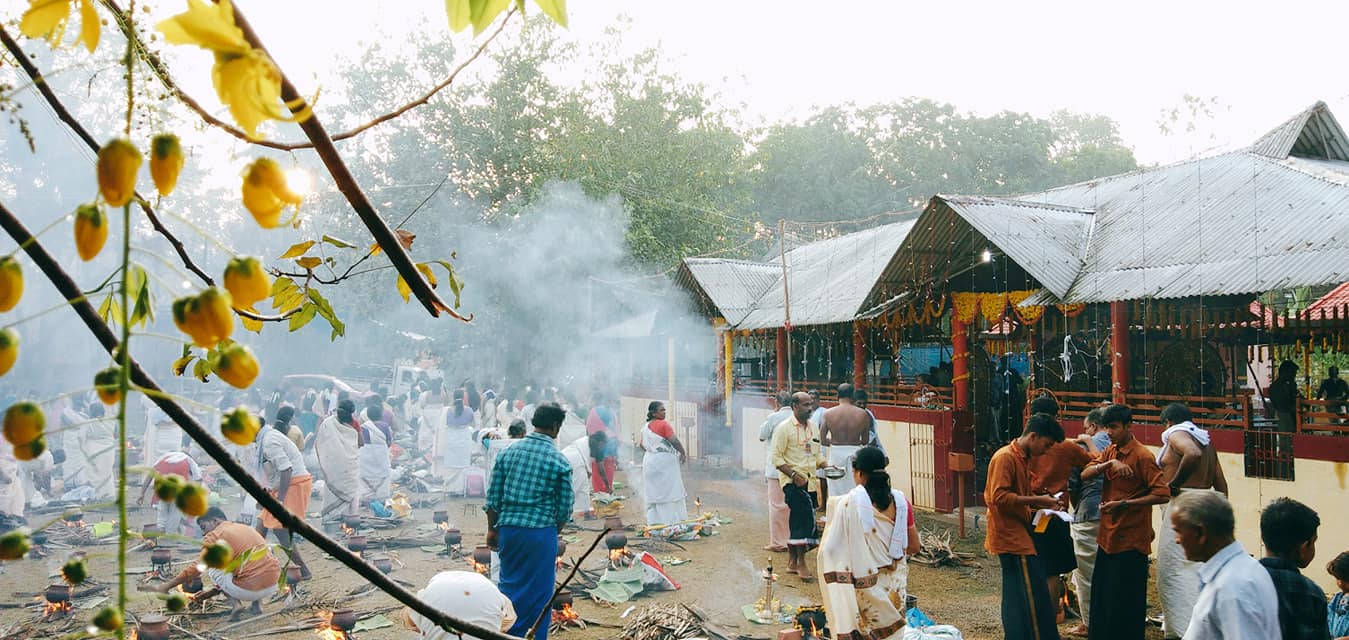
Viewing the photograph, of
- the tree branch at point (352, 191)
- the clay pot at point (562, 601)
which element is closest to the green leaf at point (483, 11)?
the tree branch at point (352, 191)

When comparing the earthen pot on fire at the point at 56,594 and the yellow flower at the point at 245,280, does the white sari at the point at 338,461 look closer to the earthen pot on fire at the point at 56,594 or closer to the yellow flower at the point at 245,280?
the earthen pot on fire at the point at 56,594

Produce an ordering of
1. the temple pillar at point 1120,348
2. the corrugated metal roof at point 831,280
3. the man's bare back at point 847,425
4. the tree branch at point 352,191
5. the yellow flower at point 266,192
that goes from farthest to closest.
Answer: the corrugated metal roof at point 831,280 < the man's bare back at point 847,425 < the temple pillar at point 1120,348 < the tree branch at point 352,191 < the yellow flower at point 266,192

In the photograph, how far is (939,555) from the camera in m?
9.16

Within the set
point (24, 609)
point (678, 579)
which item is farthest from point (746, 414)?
point (24, 609)

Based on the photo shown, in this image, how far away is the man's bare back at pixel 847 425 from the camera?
9516 millimetres

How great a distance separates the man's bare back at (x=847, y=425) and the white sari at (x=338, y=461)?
17.8 ft

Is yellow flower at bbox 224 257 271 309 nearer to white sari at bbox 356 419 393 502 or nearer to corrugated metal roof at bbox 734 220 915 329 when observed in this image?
white sari at bbox 356 419 393 502

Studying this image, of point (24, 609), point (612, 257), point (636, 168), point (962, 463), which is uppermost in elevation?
point (636, 168)

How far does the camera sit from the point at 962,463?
10742 mm

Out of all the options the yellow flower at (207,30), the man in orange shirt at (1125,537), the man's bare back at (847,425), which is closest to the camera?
the yellow flower at (207,30)

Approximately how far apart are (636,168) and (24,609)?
55.9 ft

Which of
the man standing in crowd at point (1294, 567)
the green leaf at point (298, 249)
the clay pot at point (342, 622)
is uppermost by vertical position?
the green leaf at point (298, 249)

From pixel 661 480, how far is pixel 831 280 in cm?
648

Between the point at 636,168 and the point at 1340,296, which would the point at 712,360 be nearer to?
the point at 636,168
